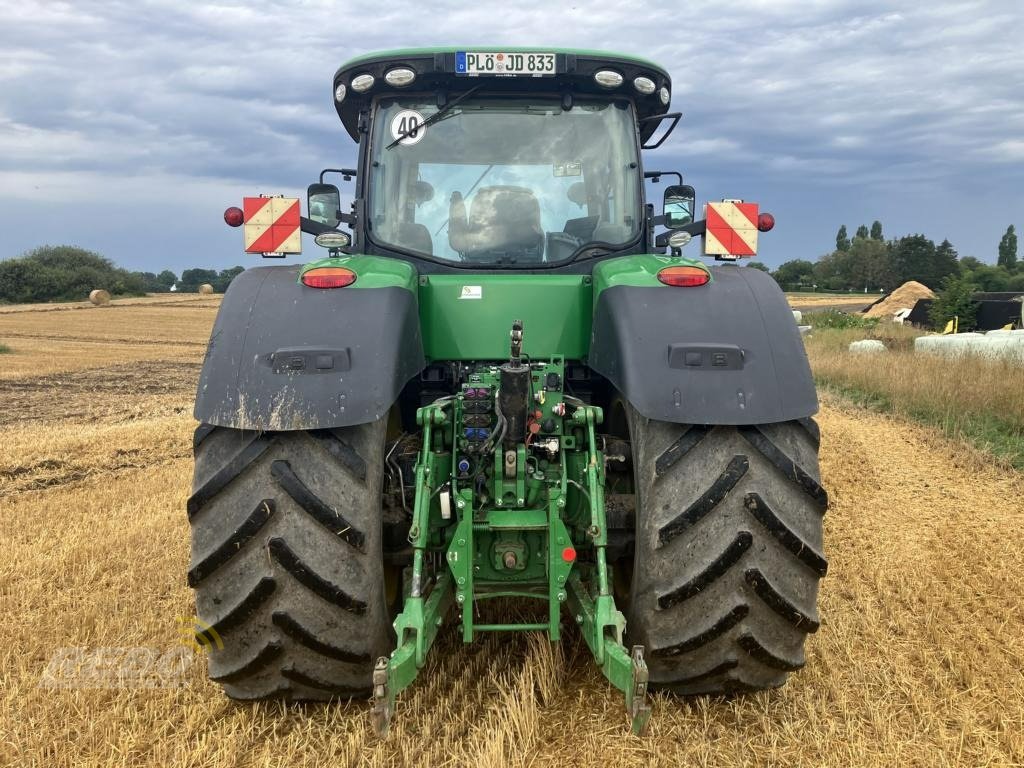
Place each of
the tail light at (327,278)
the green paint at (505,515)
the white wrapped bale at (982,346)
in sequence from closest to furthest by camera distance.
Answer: the green paint at (505,515), the tail light at (327,278), the white wrapped bale at (982,346)

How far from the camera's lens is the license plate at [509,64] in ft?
12.3

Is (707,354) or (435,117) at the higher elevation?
(435,117)

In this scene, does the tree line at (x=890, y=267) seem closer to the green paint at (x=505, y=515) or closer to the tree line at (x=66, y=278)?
the tree line at (x=66, y=278)

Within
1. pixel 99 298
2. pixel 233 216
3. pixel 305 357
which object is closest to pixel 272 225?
pixel 233 216

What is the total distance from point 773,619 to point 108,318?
1366 inches

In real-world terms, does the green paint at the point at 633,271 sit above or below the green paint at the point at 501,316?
above

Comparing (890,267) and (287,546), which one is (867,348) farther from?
(890,267)

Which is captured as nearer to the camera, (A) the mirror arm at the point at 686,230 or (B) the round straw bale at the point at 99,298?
(A) the mirror arm at the point at 686,230

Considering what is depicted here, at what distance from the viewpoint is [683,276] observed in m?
3.13

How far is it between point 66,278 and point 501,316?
177ft

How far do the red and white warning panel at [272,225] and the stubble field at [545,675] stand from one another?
197cm

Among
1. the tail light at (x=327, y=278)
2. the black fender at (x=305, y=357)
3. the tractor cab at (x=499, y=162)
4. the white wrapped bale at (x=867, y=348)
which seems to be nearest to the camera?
the black fender at (x=305, y=357)

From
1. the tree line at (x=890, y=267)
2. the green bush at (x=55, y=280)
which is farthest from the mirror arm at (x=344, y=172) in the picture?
the tree line at (x=890, y=267)

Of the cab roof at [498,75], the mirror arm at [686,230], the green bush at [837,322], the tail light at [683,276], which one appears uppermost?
the cab roof at [498,75]
